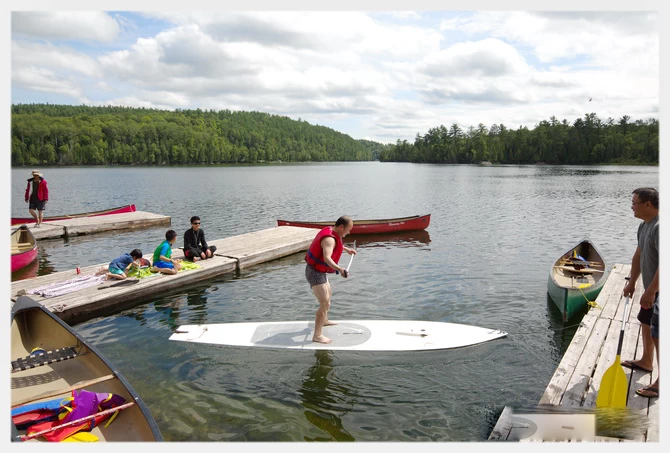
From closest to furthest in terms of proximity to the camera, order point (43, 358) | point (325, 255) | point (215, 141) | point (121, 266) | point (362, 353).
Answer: point (43, 358) → point (325, 255) → point (362, 353) → point (121, 266) → point (215, 141)

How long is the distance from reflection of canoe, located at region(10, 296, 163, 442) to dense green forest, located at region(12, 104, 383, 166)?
88.6m

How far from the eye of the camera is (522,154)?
14662 centimetres

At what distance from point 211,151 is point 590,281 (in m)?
149

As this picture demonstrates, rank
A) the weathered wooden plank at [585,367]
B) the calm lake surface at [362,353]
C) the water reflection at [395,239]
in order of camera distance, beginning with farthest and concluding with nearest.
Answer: the water reflection at [395,239]
the calm lake surface at [362,353]
the weathered wooden plank at [585,367]

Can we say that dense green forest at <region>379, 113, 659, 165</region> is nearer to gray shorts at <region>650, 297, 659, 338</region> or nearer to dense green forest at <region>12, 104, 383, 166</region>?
dense green forest at <region>12, 104, 383, 166</region>

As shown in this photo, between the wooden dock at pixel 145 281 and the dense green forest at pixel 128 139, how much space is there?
83.2m

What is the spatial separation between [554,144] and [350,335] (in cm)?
14038

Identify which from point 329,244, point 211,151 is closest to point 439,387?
point 329,244

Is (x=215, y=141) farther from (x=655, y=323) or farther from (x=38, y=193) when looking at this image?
(x=655, y=323)

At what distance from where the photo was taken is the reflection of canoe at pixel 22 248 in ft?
49.1

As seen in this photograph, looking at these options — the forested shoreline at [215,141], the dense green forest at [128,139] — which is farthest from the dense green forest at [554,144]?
the dense green forest at [128,139]

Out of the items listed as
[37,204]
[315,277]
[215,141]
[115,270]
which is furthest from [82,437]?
[215,141]

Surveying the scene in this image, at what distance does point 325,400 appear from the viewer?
7141 millimetres

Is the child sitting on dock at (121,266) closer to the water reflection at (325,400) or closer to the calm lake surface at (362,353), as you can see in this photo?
the calm lake surface at (362,353)
